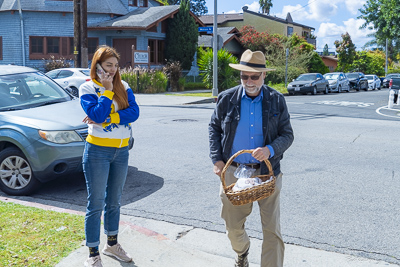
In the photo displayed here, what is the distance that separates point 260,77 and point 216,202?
2.84 metres

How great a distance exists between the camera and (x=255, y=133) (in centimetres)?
375

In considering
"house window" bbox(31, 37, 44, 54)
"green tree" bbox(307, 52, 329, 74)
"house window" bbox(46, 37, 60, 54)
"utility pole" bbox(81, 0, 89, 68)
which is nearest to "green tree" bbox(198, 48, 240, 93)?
"utility pole" bbox(81, 0, 89, 68)

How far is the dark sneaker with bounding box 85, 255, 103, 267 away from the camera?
4004mm

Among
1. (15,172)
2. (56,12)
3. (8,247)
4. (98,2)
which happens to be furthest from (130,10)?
(8,247)

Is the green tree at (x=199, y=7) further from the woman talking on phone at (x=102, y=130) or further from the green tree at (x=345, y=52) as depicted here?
the woman talking on phone at (x=102, y=130)

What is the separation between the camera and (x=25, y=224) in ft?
16.4

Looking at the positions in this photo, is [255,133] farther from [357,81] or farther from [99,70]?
[357,81]

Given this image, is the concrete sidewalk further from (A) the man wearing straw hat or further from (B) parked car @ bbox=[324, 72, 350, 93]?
(B) parked car @ bbox=[324, 72, 350, 93]

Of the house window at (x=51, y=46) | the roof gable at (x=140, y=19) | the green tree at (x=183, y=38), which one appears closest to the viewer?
the roof gable at (x=140, y=19)

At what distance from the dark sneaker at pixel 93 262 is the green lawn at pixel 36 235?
294mm

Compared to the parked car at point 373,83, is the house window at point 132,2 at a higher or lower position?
higher

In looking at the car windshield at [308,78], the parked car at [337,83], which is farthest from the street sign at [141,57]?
the parked car at [337,83]

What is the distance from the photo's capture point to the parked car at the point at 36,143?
6363 mm

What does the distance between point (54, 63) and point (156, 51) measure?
23.3 feet
